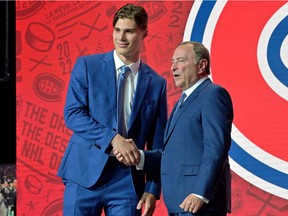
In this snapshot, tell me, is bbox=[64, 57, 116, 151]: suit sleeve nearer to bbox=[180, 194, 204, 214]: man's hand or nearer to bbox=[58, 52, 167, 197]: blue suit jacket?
bbox=[58, 52, 167, 197]: blue suit jacket

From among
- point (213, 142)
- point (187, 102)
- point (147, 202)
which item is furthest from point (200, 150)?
point (147, 202)

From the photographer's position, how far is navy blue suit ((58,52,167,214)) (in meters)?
2.77

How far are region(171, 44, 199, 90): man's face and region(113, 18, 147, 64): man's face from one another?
0.83ft

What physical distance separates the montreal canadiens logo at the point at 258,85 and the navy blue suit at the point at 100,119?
1.00 metres

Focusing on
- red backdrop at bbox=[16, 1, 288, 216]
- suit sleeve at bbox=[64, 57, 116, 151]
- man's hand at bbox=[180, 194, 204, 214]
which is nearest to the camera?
man's hand at bbox=[180, 194, 204, 214]

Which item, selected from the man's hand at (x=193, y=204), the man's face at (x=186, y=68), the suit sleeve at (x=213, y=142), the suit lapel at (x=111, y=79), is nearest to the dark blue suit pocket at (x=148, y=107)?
the suit lapel at (x=111, y=79)

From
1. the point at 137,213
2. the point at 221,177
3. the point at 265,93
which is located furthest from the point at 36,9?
the point at 221,177

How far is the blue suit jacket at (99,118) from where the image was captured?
→ 2.77 metres

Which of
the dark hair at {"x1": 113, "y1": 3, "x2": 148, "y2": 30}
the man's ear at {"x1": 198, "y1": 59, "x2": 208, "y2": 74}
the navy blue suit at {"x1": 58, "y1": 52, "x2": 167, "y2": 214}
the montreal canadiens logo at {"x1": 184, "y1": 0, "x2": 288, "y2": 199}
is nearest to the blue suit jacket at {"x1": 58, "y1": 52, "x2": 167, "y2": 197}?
the navy blue suit at {"x1": 58, "y1": 52, "x2": 167, "y2": 214}

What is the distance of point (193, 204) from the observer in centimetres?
245

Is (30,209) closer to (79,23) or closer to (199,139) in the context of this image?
(79,23)

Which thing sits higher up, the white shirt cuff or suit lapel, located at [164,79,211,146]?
suit lapel, located at [164,79,211,146]

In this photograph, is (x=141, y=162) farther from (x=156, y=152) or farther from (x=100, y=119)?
(x=100, y=119)

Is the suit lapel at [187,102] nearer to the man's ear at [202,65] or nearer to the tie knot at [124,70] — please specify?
the man's ear at [202,65]
